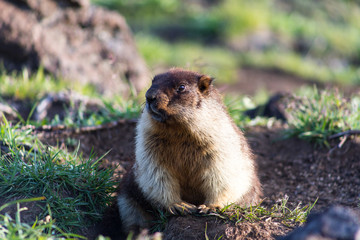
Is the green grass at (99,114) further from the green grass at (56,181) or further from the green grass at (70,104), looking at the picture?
the green grass at (56,181)

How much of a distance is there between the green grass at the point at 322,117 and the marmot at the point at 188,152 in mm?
1475

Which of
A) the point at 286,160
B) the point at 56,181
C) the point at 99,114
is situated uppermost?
the point at 56,181

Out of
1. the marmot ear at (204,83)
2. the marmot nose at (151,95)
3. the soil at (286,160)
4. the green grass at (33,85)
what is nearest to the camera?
the marmot nose at (151,95)

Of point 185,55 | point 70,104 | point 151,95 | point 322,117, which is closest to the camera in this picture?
point 151,95

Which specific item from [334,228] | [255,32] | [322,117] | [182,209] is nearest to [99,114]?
[182,209]

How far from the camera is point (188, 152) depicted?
3455mm

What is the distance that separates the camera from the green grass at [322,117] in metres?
4.75

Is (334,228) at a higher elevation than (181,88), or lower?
lower

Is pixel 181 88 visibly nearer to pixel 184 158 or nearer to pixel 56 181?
pixel 184 158

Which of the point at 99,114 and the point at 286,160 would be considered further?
the point at 99,114

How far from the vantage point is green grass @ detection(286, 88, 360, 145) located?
4.75 m

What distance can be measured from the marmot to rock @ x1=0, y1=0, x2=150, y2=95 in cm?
244

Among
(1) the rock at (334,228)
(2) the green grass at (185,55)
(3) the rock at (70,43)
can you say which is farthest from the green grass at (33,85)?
(1) the rock at (334,228)

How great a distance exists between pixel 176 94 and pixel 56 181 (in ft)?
4.22
